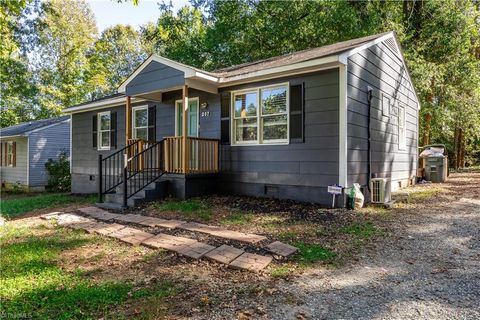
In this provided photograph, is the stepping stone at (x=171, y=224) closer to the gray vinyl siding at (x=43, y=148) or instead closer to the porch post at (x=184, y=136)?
the porch post at (x=184, y=136)

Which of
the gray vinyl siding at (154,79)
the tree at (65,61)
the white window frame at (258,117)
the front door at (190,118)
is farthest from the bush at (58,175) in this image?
the white window frame at (258,117)

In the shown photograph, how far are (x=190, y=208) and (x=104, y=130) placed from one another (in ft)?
22.4

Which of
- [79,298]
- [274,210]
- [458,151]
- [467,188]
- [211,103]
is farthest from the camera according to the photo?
[458,151]

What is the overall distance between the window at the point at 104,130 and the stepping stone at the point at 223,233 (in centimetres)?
766

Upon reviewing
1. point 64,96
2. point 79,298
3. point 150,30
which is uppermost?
point 150,30

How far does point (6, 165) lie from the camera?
1852 centimetres

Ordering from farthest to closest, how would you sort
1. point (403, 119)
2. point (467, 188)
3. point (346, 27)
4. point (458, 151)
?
1. point (458, 151)
2. point (346, 27)
3. point (403, 119)
4. point (467, 188)

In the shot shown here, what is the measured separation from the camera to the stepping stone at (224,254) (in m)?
3.75

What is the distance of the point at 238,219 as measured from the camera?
584 centimetres

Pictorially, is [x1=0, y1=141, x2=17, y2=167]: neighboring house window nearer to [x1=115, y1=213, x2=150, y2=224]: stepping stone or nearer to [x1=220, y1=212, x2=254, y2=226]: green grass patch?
[x1=115, y1=213, x2=150, y2=224]: stepping stone

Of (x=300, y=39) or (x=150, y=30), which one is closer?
(x=300, y=39)

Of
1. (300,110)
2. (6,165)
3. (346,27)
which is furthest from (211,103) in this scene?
(6,165)

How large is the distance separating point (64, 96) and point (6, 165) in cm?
710

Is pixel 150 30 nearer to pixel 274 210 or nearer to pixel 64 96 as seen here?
pixel 64 96
